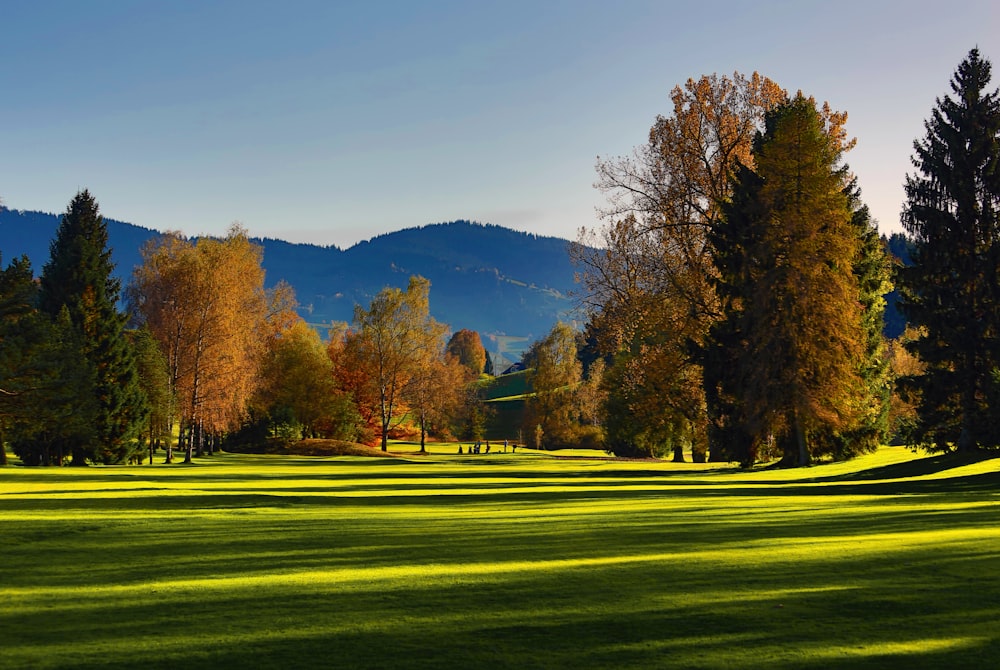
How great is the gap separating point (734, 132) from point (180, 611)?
42.6m

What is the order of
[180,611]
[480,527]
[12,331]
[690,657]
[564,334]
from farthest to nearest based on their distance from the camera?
[564,334], [12,331], [480,527], [180,611], [690,657]

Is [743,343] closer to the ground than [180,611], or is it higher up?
higher up

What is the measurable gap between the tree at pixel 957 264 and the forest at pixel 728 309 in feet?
0.26

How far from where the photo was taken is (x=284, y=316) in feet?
Answer: 290

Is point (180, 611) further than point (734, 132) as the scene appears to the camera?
No

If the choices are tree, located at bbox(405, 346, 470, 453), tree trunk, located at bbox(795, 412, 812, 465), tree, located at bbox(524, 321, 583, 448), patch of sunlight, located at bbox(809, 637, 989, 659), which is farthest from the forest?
tree, located at bbox(524, 321, 583, 448)

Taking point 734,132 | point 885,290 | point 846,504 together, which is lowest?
point 846,504

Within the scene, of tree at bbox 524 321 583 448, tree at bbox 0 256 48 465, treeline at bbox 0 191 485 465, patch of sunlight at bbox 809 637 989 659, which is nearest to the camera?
patch of sunlight at bbox 809 637 989 659

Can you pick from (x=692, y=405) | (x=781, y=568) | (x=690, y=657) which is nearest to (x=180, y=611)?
(x=690, y=657)

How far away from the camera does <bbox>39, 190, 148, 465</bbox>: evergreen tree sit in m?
48.2

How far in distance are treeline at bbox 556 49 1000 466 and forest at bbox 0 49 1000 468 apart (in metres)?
0.09

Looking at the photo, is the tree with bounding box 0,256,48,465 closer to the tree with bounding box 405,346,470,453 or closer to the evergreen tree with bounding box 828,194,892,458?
the evergreen tree with bounding box 828,194,892,458

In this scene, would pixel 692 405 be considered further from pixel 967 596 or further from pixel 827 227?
pixel 967 596

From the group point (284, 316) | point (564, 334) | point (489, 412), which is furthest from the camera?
point (489, 412)
